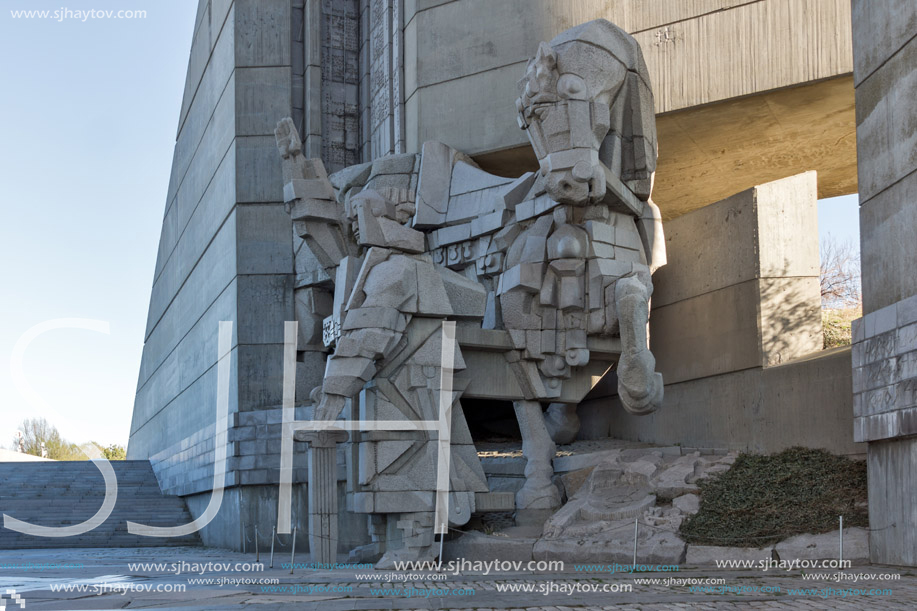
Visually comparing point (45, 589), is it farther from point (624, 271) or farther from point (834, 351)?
point (834, 351)

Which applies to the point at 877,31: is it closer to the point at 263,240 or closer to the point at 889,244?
the point at 889,244

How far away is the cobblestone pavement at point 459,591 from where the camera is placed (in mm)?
7141

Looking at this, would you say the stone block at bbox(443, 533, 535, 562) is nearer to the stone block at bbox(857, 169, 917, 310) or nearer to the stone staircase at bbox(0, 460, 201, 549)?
the stone block at bbox(857, 169, 917, 310)

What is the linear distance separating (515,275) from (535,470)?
263cm

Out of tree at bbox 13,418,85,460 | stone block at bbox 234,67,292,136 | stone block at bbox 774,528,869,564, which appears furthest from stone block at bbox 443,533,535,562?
tree at bbox 13,418,85,460

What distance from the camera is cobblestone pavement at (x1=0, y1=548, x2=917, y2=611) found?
7.14 meters

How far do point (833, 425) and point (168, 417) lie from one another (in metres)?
18.9

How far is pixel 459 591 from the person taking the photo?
8203 mm

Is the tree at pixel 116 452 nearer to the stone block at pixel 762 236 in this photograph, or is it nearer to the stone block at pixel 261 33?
the stone block at pixel 261 33

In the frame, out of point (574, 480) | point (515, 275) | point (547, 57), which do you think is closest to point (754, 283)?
point (515, 275)

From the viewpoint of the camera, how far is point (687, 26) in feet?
55.8

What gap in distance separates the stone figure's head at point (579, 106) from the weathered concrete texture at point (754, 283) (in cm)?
187

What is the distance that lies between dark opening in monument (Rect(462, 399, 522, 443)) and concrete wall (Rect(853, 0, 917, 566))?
7.52 meters

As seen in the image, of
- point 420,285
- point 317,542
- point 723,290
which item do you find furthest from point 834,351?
point 317,542
